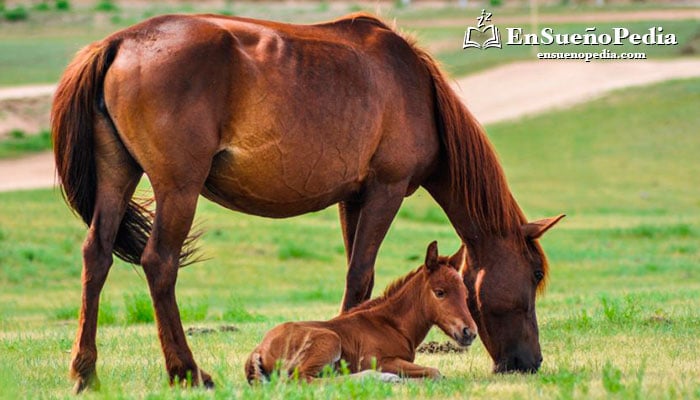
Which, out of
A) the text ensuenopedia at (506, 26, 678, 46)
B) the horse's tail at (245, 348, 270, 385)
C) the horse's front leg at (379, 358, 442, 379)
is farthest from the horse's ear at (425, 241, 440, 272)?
the text ensuenopedia at (506, 26, 678, 46)

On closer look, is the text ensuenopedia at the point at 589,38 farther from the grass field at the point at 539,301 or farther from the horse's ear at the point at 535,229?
the horse's ear at the point at 535,229

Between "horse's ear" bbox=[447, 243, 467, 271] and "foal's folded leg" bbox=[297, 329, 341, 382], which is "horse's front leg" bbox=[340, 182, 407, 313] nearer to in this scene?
"horse's ear" bbox=[447, 243, 467, 271]

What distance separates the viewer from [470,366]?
8.35 m

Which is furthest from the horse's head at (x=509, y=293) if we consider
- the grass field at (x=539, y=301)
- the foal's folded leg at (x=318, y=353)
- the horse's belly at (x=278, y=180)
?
the foal's folded leg at (x=318, y=353)

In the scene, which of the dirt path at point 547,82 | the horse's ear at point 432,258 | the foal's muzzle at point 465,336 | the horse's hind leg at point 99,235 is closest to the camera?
the horse's hind leg at point 99,235

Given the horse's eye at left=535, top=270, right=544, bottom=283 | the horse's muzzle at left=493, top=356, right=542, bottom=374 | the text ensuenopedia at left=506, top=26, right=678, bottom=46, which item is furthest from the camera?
the text ensuenopedia at left=506, top=26, right=678, bottom=46

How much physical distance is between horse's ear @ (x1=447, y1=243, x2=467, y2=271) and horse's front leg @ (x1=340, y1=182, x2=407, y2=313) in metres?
0.50

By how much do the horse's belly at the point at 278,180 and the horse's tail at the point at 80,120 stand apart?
2.47 ft

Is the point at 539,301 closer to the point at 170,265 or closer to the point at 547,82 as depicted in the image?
the point at 170,265

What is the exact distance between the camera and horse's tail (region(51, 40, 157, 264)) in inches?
287

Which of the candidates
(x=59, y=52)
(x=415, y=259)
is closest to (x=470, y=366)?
(x=415, y=259)

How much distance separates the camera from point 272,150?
24.8 ft

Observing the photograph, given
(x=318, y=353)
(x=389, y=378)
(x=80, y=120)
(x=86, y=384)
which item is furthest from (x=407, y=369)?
(x=80, y=120)

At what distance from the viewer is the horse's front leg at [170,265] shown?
723 centimetres
